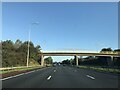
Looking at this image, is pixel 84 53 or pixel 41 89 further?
pixel 84 53

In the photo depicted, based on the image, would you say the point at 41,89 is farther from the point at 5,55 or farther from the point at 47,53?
the point at 47,53

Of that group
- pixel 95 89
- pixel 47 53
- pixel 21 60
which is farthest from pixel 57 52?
pixel 95 89

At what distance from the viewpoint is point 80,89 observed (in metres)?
13.2

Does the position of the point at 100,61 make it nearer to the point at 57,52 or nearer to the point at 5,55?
the point at 57,52

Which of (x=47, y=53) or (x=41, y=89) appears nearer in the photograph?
(x=41, y=89)

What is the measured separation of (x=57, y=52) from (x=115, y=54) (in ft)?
72.5

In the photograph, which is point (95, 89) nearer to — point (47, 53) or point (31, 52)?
point (31, 52)

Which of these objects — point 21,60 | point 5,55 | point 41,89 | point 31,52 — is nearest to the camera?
point 41,89

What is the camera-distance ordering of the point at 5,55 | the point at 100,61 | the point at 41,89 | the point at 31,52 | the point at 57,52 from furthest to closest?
1. the point at 100,61
2. the point at 57,52
3. the point at 31,52
4. the point at 5,55
5. the point at 41,89

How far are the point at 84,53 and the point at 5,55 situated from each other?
4617 centimetres

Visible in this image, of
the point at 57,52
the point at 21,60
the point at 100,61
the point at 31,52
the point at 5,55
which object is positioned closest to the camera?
the point at 5,55

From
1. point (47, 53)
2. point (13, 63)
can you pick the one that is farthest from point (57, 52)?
point (13, 63)

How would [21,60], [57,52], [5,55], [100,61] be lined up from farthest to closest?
1. [100,61]
2. [57,52]
3. [21,60]
4. [5,55]

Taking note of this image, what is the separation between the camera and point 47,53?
328ft
